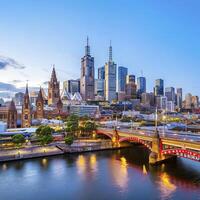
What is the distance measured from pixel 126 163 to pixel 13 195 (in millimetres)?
31837

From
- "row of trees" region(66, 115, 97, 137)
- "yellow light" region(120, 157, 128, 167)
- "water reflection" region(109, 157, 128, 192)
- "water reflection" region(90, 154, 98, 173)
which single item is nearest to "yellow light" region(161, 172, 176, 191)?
"water reflection" region(109, 157, 128, 192)

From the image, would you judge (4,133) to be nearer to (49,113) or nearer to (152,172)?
(152,172)

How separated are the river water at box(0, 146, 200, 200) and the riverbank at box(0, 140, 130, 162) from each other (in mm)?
2411

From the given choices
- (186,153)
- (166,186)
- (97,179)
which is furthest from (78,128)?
(166,186)

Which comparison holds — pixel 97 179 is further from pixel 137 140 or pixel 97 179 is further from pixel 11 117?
pixel 11 117

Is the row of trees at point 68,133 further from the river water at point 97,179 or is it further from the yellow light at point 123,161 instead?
the yellow light at point 123,161

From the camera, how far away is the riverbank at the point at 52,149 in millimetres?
64312

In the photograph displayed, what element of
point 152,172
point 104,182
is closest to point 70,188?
point 104,182

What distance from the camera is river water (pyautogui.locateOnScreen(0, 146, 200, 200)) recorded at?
4116 centimetres

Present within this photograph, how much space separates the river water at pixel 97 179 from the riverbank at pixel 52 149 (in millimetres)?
2411

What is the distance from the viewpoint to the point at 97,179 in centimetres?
4941

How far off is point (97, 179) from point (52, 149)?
27069 mm

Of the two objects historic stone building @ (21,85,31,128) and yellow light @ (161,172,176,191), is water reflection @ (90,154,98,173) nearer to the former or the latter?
yellow light @ (161,172,176,191)

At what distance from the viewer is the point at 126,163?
63031mm
